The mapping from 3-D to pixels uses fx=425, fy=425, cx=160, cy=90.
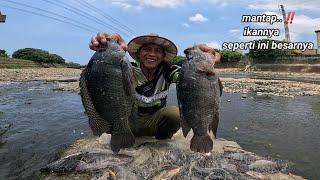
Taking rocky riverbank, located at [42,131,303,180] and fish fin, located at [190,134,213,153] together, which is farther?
rocky riverbank, located at [42,131,303,180]

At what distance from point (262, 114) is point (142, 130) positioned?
11.1 m

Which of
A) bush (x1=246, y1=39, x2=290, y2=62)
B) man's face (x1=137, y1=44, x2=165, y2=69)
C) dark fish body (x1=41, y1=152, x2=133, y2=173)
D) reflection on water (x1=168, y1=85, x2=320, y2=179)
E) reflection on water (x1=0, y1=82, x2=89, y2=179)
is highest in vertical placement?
bush (x1=246, y1=39, x2=290, y2=62)

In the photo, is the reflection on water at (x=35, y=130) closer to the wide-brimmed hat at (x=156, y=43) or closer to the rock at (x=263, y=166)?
the wide-brimmed hat at (x=156, y=43)

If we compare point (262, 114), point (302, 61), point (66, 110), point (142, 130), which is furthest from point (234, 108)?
point (302, 61)

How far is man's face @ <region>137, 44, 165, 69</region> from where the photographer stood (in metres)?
7.65

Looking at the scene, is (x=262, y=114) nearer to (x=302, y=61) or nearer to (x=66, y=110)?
(x=66, y=110)

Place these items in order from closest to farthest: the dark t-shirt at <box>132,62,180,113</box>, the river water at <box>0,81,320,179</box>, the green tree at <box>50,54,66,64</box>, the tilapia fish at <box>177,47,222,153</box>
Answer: the tilapia fish at <box>177,47,222,153</box>, the dark t-shirt at <box>132,62,180,113</box>, the river water at <box>0,81,320,179</box>, the green tree at <box>50,54,66,64</box>

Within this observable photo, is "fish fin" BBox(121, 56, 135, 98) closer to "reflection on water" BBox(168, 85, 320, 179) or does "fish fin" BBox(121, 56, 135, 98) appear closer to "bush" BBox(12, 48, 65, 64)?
"reflection on water" BBox(168, 85, 320, 179)

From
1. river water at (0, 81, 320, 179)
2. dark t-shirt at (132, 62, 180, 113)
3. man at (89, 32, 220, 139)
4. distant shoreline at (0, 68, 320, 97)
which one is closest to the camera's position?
man at (89, 32, 220, 139)

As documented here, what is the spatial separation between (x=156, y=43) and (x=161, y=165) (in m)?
2.16

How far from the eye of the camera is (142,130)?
874cm

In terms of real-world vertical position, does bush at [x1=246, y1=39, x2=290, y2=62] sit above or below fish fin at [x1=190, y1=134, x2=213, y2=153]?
above

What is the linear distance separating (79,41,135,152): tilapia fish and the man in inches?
49.9

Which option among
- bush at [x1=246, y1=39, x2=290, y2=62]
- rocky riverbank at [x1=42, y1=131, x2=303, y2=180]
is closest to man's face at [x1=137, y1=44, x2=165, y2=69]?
rocky riverbank at [x1=42, y1=131, x2=303, y2=180]
